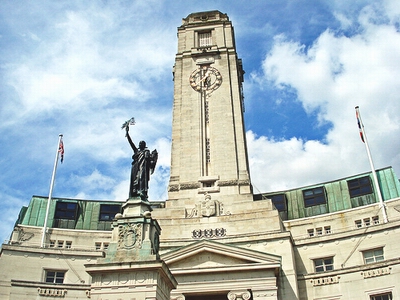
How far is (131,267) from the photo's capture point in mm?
18281

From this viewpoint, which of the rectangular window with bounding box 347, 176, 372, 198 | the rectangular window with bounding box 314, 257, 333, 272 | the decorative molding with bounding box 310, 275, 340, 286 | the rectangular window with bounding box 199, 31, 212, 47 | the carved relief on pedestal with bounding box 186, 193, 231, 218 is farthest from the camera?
the rectangular window with bounding box 199, 31, 212, 47

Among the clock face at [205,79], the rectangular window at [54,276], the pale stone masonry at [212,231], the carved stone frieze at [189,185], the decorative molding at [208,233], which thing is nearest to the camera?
the pale stone masonry at [212,231]

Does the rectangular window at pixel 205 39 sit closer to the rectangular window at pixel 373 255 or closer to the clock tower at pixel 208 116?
the clock tower at pixel 208 116

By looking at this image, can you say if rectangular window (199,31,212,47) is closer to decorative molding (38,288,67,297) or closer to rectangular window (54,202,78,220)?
rectangular window (54,202,78,220)

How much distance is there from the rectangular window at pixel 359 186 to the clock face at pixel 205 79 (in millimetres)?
19043

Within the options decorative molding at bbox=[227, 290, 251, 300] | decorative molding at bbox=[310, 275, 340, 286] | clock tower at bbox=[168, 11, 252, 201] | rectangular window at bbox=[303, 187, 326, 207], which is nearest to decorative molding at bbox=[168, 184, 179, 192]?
clock tower at bbox=[168, 11, 252, 201]

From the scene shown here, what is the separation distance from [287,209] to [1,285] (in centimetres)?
3074

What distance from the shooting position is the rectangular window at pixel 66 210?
51.4 metres

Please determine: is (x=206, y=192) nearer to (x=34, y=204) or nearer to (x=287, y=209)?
(x=287, y=209)

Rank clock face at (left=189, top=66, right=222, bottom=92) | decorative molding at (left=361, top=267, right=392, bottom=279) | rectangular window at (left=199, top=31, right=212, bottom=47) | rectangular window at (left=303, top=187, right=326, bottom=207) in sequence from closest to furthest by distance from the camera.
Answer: decorative molding at (left=361, top=267, right=392, bottom=279), rectangular window at (left=303, top=187, right=326, bottom=207), clock face at (left=189, top=66, right=222, bottom=92), rectangular window at (left=199, top=31, right=212, bottom=47)

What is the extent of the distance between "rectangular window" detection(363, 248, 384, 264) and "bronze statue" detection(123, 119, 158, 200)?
948 inches

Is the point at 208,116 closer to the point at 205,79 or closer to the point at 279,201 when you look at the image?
the point at 205,79

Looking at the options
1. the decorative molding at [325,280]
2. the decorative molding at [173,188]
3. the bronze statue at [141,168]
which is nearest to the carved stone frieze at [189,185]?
the decorative molding at [173,188]

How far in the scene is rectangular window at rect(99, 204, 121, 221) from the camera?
52.6 meters
